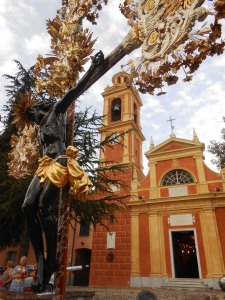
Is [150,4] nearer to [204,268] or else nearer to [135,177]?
[204,268]

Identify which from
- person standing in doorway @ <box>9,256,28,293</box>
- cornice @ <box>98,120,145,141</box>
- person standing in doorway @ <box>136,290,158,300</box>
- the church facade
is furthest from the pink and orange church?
person standing in doorway @ <box>136,290,158,300</box>

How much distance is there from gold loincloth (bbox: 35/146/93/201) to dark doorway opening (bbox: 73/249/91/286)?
787 inches

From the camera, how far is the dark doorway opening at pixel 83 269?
21.2m

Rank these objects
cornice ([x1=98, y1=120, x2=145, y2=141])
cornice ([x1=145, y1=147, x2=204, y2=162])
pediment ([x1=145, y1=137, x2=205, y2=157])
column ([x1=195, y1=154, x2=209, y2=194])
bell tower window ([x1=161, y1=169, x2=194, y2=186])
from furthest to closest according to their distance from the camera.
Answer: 1. cornice ([x1=98, y1=120, x2=145, y2=141])
2. pediment ([x1=145, y1=137, x2=205, y2=157])
3. cornice ([x1=145, y1=147, x2=204, y2=162])
4. bell tower window ([x1=161, y1=169, x2=194, y2=186])
5. column ([x1=195, y1=154, x2=209, y2=194])

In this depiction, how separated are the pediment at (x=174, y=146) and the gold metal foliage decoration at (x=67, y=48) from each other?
16.9m

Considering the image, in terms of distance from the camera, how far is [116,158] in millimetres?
22047

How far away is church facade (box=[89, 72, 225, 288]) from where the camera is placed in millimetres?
16328

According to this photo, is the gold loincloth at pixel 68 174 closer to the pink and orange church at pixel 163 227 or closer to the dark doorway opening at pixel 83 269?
the pink and orange church at pixel 163 227

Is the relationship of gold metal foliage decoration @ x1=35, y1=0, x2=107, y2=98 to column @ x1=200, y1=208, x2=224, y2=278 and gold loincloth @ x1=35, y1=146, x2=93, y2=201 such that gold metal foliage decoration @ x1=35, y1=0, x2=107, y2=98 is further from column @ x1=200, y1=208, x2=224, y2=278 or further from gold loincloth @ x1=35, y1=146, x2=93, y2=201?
column @ x1=200, y1=208, x2=224, y2=278

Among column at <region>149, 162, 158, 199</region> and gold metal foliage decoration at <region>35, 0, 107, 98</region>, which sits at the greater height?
column at <region>149, 162, 158, 199</region>

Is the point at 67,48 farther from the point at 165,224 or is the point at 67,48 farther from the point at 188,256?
the point at 188,256

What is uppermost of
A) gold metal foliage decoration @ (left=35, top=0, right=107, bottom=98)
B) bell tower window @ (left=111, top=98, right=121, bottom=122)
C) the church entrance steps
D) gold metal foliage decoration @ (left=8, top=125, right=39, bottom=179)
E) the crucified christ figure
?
bell tower window @ (left=111, top=98, right=121, bottom=122)

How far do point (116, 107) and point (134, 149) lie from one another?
4.31 meters

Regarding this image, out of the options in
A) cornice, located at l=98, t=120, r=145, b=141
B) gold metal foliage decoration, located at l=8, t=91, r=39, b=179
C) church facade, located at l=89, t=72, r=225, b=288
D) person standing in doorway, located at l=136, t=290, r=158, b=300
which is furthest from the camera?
cornice, located at l=98, t=120, r=145, b=141
